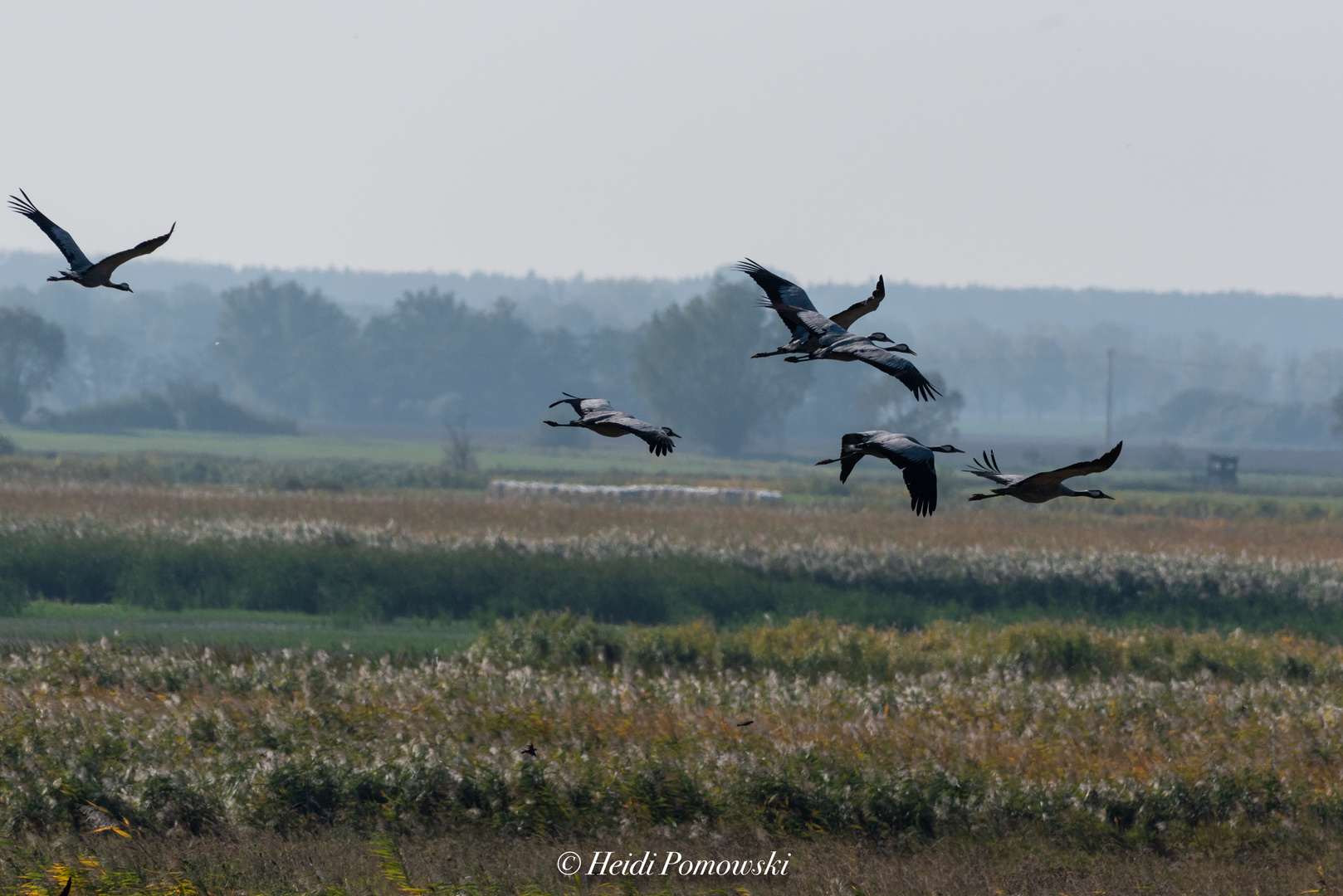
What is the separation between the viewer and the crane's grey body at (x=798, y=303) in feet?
14.9

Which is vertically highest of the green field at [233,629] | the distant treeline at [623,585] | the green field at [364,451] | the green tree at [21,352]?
the green tree at [21,352]

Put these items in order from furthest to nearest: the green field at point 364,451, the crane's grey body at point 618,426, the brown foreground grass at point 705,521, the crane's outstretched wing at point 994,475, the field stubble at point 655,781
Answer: the green field at point 364,451, the brown foreground grass at point 705,521, the field stubble at point 655,781, the crane's grey body at point 618,426, the crane's outstretched wing at point 994,475

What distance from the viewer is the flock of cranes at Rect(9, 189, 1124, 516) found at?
388cm

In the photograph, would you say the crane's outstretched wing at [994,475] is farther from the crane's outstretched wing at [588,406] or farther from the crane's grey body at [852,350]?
the crane's outstretched wing at [588,406]

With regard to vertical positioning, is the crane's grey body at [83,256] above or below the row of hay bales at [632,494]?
above

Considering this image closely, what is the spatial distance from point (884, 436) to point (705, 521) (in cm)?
6073

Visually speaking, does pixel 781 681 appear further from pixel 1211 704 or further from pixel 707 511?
pixel 707 511

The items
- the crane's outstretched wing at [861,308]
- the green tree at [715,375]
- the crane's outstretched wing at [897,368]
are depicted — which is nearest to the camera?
the crane's outstretched wing at [897,368]

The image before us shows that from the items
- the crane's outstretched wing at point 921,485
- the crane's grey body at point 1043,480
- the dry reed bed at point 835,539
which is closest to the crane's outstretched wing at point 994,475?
the crane's grey body at point 1043,480

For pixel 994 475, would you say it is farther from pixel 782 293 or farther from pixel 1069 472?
pixel 782 293

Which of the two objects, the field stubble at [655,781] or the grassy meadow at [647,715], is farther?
the grassy meadow at [647,715]

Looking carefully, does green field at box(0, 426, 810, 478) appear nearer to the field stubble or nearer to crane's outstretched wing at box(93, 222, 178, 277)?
the field stubble

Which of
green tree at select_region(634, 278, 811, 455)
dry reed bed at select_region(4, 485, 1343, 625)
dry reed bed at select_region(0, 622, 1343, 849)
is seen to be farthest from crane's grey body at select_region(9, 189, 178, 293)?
green tree at select_region(634, 278, 811, 455)

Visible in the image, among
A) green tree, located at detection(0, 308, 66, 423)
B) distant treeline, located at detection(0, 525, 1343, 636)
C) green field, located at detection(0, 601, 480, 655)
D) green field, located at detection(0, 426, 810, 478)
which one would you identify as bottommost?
green field, located at detection(0, 426, 810, 478)
